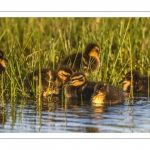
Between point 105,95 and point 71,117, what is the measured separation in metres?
1.05

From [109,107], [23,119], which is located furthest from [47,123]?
[109,107]

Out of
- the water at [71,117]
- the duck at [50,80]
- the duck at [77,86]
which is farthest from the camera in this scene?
the duck at [50,80]

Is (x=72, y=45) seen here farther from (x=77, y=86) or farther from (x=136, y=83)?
(x=77, y=86)

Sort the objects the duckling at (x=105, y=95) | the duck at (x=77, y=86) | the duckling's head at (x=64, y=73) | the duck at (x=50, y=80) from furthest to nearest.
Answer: the duckling's head at (x=64, y=73) → the duck at (x=50, y=80) → the duck at (x=77, y=86) → the duckling at (x=105, y=95)

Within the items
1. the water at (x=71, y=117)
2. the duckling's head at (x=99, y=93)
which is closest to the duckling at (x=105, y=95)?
the duckling's head at (x=99, y=93)

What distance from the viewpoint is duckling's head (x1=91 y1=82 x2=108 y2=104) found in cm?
897

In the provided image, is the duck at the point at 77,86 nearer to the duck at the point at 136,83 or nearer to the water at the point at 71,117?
the water at the point at 71,117

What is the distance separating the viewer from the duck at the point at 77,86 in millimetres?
9266

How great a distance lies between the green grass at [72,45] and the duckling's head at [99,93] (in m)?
0.45

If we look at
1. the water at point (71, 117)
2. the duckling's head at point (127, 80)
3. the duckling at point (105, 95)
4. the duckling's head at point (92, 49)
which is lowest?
the water at point (71, 117)

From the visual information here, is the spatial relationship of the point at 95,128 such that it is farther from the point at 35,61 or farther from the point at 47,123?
the point at 35,61

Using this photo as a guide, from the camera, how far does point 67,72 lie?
384 inches
